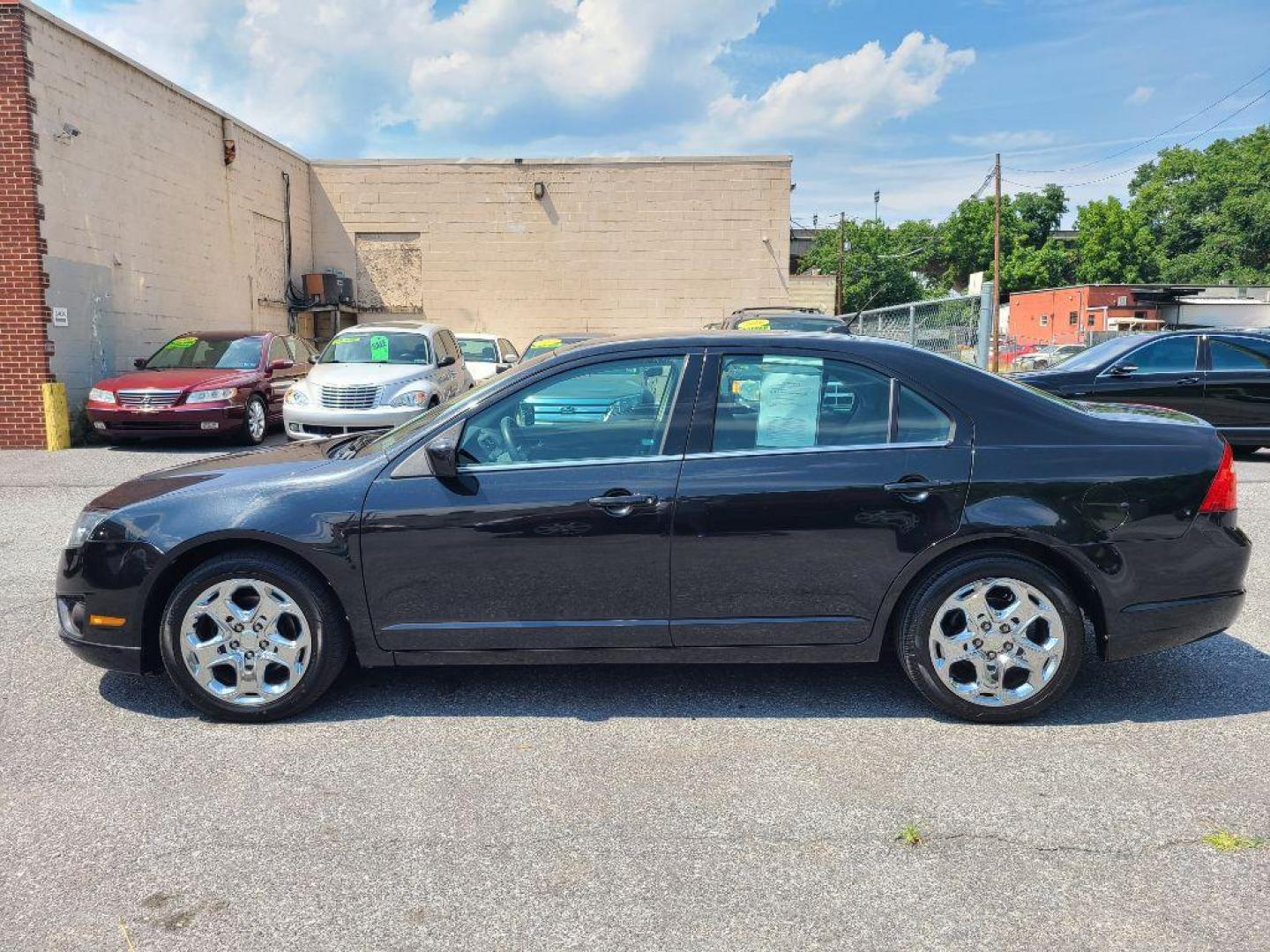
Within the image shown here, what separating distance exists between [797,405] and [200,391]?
10349mm

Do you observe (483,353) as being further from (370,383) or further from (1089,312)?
(1089,312)

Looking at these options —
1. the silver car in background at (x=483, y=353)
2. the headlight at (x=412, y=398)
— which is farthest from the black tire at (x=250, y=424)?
the silver car in background at (x=483, y=353)

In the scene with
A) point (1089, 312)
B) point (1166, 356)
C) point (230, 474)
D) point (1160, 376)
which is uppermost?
point (1089, 312)

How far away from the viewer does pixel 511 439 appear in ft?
12.6

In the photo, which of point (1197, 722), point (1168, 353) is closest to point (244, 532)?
point (1197, 722)

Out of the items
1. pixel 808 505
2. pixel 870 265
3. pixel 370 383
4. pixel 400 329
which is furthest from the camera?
pixel 870 265

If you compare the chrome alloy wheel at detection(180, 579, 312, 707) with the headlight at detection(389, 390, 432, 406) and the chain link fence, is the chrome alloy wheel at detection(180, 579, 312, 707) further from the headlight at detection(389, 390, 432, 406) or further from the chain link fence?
the chain link fence

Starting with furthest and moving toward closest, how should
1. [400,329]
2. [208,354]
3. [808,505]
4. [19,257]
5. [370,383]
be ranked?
[208,354] < [400,329] < [19,257] < [370,383] < [808,505]

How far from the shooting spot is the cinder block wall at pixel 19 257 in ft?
40.2

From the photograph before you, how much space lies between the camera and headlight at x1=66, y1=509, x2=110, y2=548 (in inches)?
151

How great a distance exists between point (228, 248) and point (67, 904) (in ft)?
59.5

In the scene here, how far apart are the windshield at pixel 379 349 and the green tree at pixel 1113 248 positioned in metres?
67.5

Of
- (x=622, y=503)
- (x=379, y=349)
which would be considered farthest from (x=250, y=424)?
(x=622, y=503)

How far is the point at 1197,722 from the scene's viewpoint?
12.3ft
